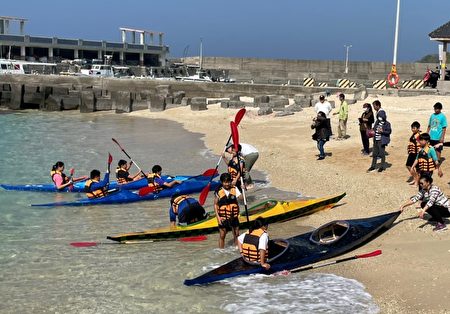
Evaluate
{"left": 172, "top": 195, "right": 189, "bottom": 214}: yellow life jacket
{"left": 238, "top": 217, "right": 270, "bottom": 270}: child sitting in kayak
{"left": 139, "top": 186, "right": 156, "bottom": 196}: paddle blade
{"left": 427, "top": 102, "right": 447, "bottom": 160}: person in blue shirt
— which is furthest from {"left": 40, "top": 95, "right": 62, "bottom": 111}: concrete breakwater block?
{"left": 238, "top": 217, "right": 270, "bottom": 270}: child sitting in kayak

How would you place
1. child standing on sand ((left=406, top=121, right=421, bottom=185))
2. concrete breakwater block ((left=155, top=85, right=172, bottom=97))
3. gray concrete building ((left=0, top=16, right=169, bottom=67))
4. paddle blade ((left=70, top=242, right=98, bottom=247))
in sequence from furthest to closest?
gray concrete building ((left=0, top=16, right=169, bottom=67)) → concrete breakwater block ((left=155, top=85, right=172, bottom=97)) → child standing on sand ((left=406, top=121, right=421, bottom=185)) → paddle blade ((left=70, top=242, right=98, bottom=247))


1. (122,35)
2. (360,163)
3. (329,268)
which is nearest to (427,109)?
(360,163)

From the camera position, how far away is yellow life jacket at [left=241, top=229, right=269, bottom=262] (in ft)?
26.2

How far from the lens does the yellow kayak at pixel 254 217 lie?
31.7ft

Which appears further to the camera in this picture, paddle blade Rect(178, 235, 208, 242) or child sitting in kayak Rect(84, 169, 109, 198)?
child sitting in kayak Rect(84, 169, 109, 198)

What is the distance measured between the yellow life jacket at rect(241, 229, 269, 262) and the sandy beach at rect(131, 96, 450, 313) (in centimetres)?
119

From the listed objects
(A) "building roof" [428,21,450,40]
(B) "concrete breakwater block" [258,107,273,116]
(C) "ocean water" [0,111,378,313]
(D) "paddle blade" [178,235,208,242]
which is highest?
(A) "building roof" [428,21,450,40]

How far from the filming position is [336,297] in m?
7.43

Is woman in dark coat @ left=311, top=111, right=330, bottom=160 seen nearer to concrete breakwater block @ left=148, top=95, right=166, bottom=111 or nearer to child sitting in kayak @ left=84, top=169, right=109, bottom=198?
child sitting in kayak @ left=84, top=169, right=109, bottom=198

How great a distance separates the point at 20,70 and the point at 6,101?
825 cm

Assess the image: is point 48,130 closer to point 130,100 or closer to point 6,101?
point 130,100

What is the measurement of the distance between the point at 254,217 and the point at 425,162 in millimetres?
3296

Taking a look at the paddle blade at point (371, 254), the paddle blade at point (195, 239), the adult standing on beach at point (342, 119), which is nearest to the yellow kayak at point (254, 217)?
the paddle blade at point (195, 239)

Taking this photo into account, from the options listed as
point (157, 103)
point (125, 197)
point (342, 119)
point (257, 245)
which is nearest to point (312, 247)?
point (257, 245)
